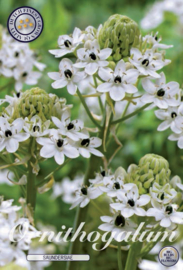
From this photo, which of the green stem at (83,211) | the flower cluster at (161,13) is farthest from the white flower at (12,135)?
the flower cluster at (161,13)

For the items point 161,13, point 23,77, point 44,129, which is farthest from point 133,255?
point 161,13

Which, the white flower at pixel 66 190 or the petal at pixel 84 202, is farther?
the white flower at pixel 66 190

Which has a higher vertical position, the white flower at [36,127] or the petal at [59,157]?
the white flower at [36,127]

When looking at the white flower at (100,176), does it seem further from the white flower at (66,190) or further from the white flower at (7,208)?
the white flower at (66,190)

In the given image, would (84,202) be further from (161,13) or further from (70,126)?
(161,13)

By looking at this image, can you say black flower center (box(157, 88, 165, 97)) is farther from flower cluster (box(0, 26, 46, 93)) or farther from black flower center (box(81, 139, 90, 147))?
flower cluster (box(0, 26, 46, 93))

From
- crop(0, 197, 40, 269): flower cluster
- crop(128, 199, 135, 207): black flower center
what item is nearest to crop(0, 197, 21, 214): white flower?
crop(0, 197, 40, 269): flower cluster
